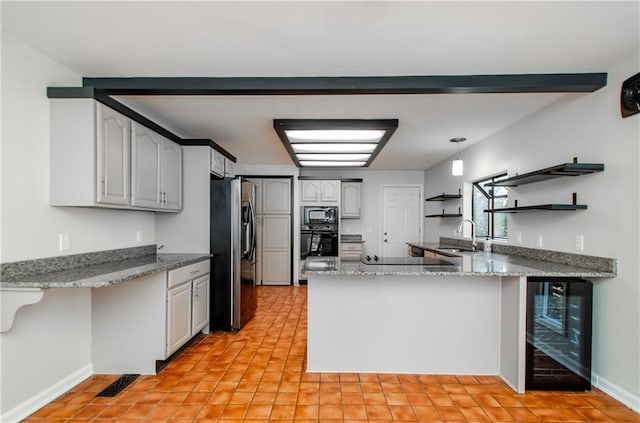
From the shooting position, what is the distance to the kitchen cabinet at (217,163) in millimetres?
3945

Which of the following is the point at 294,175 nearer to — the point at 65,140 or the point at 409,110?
the point at 409,110

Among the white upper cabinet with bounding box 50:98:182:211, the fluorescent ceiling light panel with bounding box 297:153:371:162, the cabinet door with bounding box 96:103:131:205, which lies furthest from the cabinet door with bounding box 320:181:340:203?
the cabinet door with bounding box 96:103:131:205

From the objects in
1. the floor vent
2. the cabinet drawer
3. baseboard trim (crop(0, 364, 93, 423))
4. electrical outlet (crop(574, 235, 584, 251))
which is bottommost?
the floor vent

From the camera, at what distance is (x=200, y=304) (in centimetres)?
352

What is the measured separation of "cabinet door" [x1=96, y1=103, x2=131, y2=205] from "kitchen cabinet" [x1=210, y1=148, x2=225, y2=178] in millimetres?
1182

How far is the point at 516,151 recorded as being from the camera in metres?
3.66

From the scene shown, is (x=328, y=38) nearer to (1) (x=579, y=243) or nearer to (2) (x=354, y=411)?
(2) (x=354, y=411)

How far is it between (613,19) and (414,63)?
106cm

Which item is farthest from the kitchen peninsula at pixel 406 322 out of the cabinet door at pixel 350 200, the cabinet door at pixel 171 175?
→ the cabinet door at pixel 350 200

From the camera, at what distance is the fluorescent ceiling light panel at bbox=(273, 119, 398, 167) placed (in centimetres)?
351

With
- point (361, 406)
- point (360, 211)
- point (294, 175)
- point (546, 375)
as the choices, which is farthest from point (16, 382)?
point (360, 211)

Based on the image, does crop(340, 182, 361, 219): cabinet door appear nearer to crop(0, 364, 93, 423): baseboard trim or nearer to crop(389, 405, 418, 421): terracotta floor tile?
crop(389, 405, 418, 421): terracotta floor tile

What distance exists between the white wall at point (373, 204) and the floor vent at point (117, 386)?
16.2ft

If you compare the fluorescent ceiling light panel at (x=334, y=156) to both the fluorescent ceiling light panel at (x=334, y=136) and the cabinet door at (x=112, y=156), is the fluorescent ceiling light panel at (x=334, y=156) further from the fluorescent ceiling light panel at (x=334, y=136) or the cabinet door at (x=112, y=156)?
the cabinet door at (x=112, y=156)
